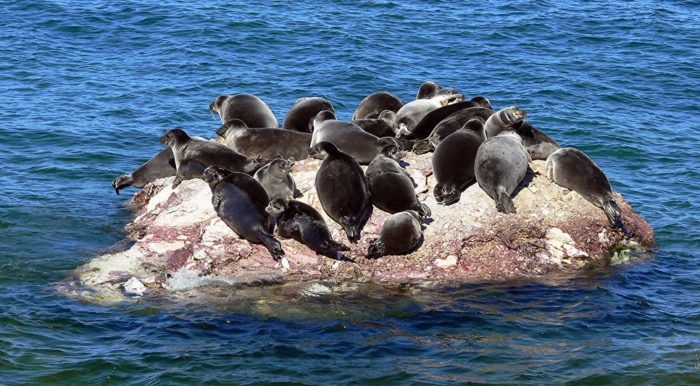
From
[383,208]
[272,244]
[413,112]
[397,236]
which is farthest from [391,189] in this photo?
[413,112]

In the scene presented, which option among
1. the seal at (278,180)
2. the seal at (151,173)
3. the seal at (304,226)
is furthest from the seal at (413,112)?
the seal at (151,173)

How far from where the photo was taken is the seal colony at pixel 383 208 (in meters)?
9.86

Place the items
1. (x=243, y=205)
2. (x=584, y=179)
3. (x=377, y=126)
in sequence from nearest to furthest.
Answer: (x=243, y=205) → (x=584, y=179) → (x=377, y=126)

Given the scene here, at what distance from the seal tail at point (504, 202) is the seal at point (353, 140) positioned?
1292 millimetres

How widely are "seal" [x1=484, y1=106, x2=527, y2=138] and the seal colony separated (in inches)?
0.6

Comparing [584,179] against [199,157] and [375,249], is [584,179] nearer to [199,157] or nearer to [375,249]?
[375,249]

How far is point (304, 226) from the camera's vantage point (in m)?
9.88

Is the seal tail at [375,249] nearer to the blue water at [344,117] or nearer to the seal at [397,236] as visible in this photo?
the seal at [397,236]

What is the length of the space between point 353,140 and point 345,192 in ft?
4.40

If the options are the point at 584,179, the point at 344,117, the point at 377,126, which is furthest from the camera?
the point at 344,117

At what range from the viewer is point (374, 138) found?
438 inches

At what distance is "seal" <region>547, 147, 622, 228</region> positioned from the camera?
1072 cm

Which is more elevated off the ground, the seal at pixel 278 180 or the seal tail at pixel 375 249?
the seal at pixel 278 180

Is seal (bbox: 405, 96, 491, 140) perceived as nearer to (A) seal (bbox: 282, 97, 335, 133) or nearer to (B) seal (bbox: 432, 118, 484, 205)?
(B) seal (bbox: 432, 118, 484, 205)
